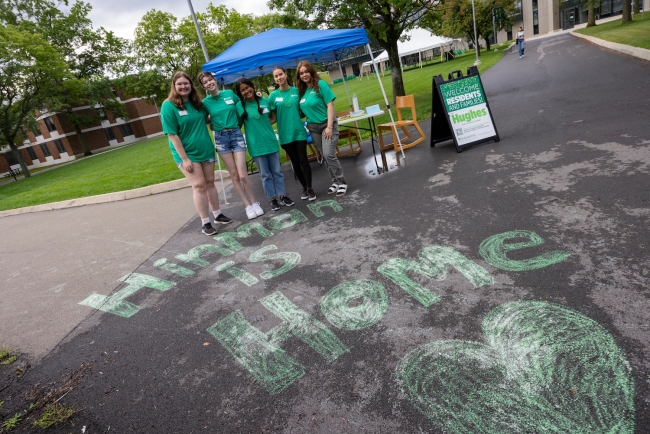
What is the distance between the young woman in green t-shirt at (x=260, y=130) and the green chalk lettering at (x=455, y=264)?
2818 mm

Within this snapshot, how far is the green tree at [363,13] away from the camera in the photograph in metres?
10.7

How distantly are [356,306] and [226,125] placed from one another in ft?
10.8

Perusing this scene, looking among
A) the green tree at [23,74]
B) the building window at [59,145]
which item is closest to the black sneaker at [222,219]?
the green tree at [23,74]

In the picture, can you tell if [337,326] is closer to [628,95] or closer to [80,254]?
[80,254]

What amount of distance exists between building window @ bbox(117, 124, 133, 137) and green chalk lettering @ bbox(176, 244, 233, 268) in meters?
51.0

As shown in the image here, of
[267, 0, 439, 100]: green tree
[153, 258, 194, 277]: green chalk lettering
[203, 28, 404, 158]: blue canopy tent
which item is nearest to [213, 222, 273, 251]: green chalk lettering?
[153, 258, 194, 277]: green chalk lettering

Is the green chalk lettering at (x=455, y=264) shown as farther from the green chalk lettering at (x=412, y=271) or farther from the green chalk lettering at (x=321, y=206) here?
the green chalk lettering at (x=321, y=206)

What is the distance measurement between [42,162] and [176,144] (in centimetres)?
5405

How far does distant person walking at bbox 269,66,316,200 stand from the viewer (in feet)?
16.8

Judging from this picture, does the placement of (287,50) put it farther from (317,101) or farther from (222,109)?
(222,109)

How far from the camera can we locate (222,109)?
15.9 ft

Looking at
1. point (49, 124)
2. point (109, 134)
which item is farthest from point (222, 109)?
point (109, 134)

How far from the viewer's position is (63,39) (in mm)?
38281

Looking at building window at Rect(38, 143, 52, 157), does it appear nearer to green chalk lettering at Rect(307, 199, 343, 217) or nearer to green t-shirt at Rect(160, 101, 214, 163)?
green t-shirt at Rect(160, 101, 214, 163)
